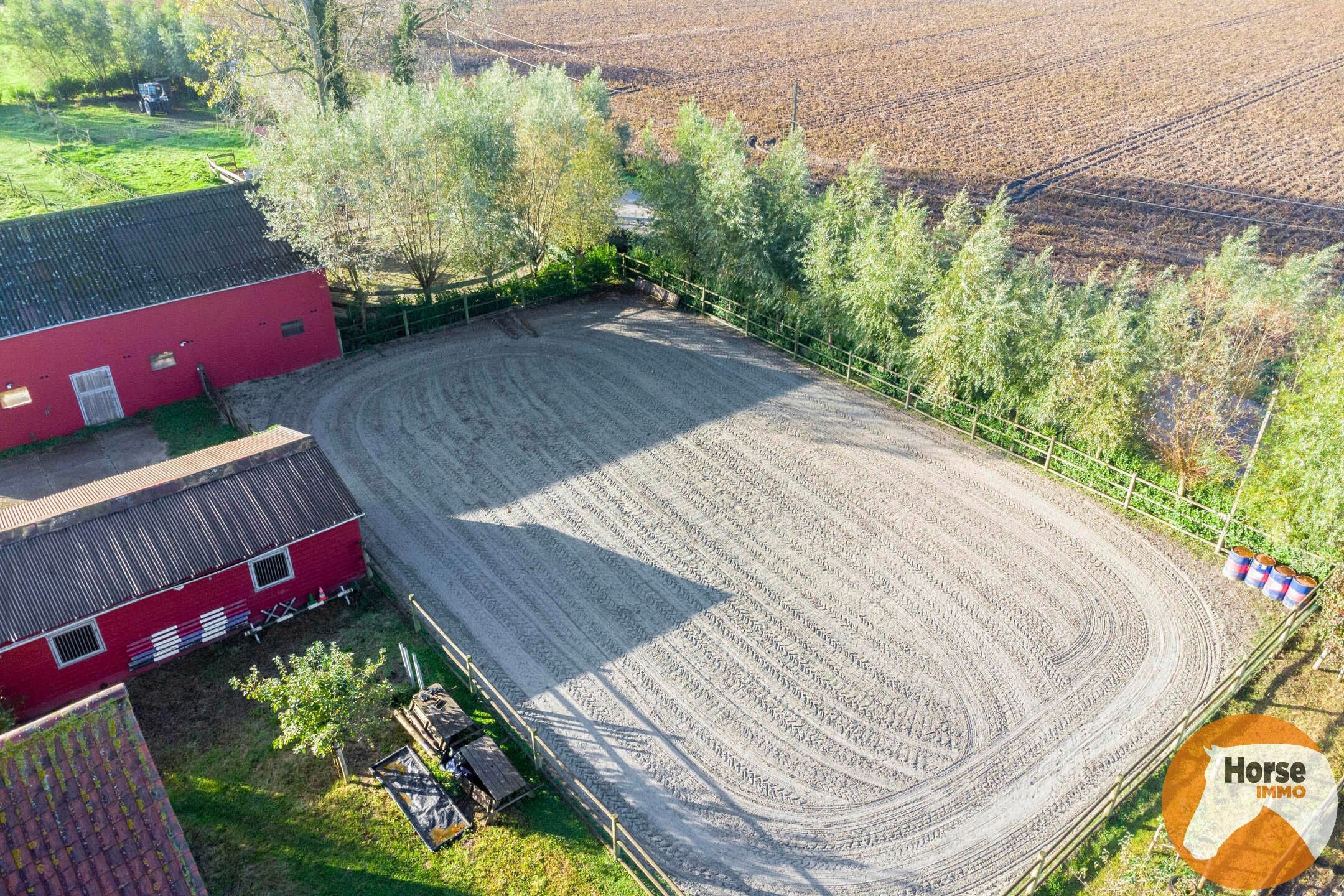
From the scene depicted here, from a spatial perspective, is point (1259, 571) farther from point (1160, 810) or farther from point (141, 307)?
point (141, 307)

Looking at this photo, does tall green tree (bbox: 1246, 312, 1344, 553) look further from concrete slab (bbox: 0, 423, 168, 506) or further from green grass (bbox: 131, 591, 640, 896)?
concrete slab (bbox: 0, 423, 168, 506)

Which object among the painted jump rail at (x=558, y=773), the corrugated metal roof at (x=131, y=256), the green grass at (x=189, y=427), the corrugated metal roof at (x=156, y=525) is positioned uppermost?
the corrugated metal roof at (x=131, y=256)

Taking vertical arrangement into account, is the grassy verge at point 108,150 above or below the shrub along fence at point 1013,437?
above

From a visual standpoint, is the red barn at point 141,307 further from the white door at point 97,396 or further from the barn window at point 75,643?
the barn window at point 75,643

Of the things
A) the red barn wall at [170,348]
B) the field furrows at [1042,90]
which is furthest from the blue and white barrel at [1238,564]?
the red barn wall at [170,348]

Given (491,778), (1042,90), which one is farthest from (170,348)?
(1042,90)

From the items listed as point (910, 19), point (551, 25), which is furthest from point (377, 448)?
point (910, 19)
